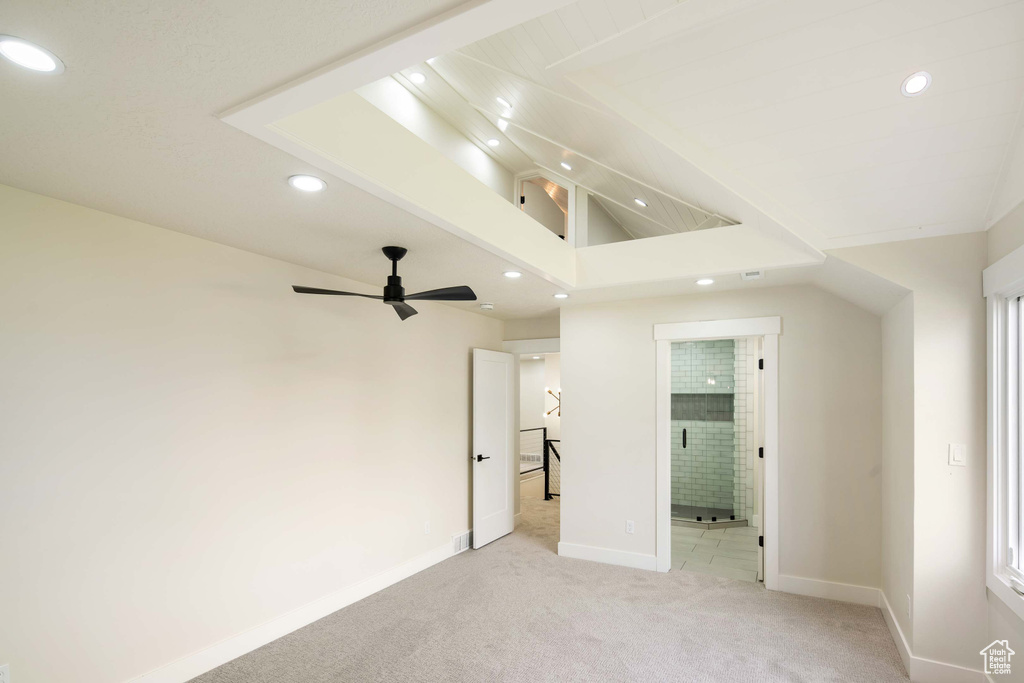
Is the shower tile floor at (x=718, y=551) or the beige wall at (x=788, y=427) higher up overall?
the beige wall at (x=788, y=427)

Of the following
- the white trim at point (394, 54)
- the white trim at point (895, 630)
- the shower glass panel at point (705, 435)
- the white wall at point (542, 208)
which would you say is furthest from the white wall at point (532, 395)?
the white trim at point (394, 54)

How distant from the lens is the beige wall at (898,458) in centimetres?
304

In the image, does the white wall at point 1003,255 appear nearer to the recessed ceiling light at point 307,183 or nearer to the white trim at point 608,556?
the white trim at point 608,556

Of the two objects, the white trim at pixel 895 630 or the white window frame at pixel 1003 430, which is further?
the white trim at pixel 895 630

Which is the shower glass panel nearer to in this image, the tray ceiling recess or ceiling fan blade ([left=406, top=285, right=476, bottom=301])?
the tray ceiling recess

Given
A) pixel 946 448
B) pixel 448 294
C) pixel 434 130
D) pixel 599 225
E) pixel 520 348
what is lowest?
pixel 946 448

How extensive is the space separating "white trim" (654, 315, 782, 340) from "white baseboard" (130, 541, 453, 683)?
9.97 ft

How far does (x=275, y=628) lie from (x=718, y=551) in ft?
13.5

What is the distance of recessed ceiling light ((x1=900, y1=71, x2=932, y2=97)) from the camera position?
2.17 m

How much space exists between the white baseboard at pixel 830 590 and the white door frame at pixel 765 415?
0.09m

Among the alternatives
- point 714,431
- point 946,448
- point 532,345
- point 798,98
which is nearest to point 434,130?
point 798,98

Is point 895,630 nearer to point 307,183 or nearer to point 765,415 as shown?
point 765,415

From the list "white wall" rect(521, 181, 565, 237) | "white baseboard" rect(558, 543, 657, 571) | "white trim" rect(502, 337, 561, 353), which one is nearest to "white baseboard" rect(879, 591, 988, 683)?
"white baseboard" rect(558, 543, 657, 571)

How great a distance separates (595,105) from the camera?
2.79 meters
